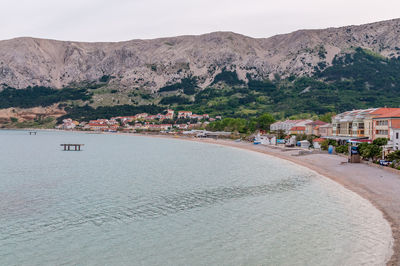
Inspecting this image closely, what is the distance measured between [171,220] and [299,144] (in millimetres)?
75826

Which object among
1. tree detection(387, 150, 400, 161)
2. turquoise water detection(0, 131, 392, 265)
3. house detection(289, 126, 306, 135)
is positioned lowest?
turquoise water detection(0, 131, 392, 265)

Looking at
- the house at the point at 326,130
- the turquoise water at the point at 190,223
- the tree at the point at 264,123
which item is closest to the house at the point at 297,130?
the house at the point at 326,130

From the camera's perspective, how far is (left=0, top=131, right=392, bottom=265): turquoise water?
61.8 feet

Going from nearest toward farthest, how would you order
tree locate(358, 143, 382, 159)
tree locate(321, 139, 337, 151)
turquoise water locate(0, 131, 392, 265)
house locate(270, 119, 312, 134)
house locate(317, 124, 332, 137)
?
turquoise water locate(0, 131, 392, 265) < tree locate(358, 143, 382, 159) < tree locate(321, 139, 337, 151) < house locate(317, 124, 332, 137) < house locate(270, 119, 312, 134)

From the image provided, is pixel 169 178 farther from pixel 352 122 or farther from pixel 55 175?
pixel 352 122

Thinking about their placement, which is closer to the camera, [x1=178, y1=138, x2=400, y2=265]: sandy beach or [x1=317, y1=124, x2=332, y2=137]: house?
[x1=178, y1=138, x2=400, y2=265]: sandy beach

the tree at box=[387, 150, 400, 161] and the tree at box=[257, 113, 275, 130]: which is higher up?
the tree at box=[257, 113, 275, 130]

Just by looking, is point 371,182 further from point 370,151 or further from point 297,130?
point 297,130

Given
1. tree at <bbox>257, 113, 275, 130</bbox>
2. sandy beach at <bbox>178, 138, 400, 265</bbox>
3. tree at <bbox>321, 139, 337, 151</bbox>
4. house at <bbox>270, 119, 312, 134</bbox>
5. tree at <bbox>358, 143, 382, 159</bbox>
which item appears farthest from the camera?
tree at <bbox>257, 113, 275, 130</bbox>

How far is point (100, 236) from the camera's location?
22484 mm

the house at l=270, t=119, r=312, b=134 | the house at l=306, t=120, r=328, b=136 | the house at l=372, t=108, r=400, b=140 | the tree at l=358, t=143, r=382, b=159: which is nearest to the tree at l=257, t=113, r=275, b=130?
the house at l=270, t=119, r=312, b=134

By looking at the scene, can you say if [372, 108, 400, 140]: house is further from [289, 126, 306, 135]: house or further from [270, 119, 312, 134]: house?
[270, 119, 312, 134]: house

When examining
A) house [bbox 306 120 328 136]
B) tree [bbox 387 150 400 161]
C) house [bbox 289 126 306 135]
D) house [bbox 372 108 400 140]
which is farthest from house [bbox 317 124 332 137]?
tree [bbox 387 150 400 161]

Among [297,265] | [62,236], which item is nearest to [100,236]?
[62,236]
